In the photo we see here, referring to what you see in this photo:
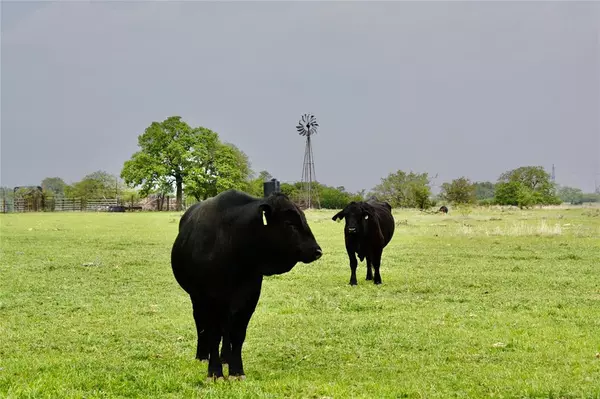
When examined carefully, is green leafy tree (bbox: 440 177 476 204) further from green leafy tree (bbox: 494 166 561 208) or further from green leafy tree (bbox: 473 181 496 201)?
green leafy tree (bbox: 473 181 496 201)

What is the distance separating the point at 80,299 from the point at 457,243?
18631mm

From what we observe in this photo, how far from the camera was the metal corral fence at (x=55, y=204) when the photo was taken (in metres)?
87.1

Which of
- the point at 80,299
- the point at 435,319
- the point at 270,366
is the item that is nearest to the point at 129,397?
the point at 270,366

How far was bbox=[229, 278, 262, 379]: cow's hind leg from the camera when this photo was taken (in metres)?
7.52

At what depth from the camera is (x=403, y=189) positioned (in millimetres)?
94812

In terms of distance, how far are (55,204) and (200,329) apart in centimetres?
9174

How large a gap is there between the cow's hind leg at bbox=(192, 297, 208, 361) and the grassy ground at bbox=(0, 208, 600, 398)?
0.78ft

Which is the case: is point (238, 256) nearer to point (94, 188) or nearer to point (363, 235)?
point (363, 235)

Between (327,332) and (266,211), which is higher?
(266,211)

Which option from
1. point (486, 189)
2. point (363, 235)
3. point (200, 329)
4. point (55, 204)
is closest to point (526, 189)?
point (486, 189)

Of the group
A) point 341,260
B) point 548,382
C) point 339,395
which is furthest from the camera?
point 341,260

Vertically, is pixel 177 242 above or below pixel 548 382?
above

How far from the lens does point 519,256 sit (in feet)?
73.3

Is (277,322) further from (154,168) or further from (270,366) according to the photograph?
(154,168)
